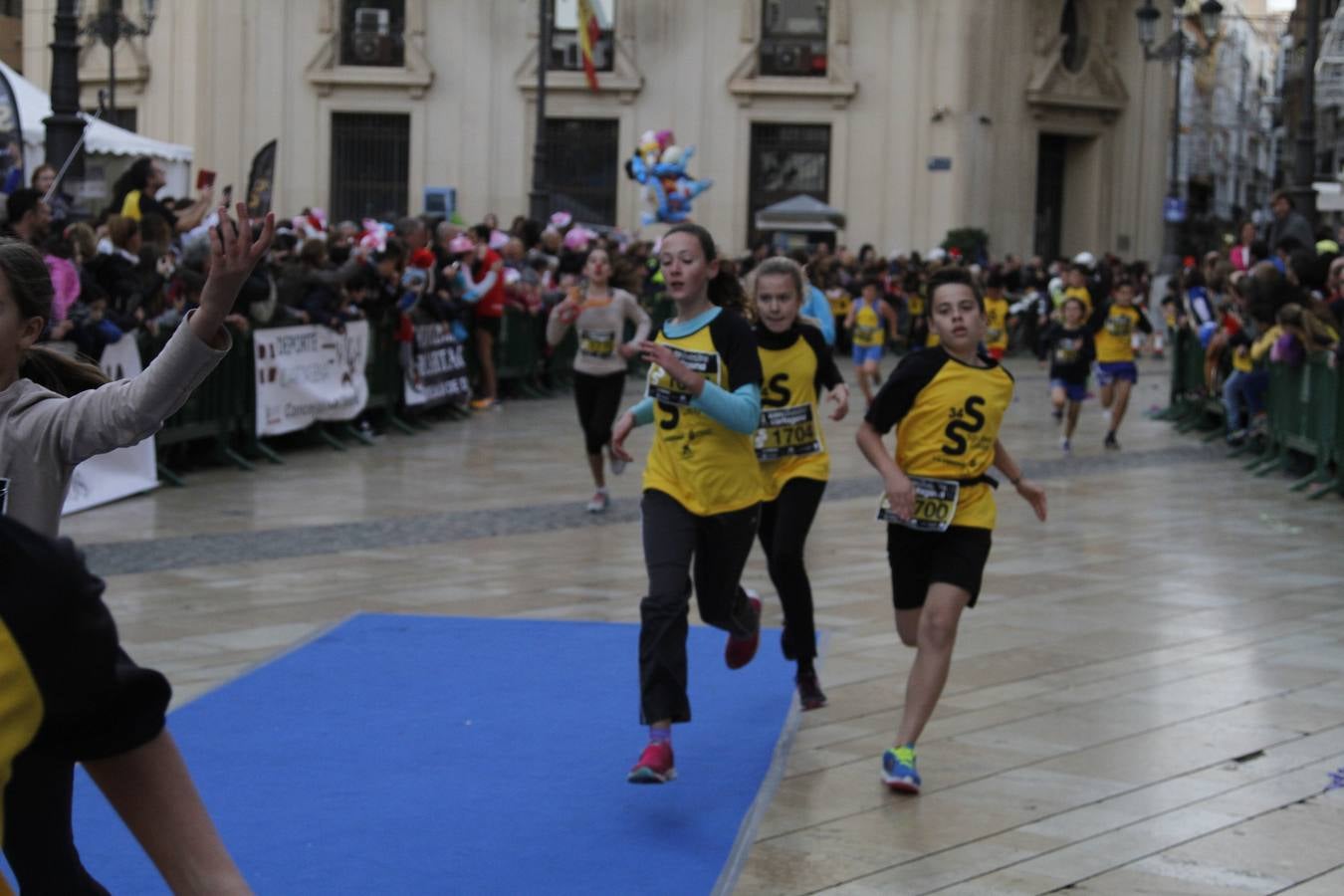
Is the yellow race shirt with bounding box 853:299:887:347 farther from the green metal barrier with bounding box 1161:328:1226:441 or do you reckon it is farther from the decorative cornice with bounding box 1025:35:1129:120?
the decorative cornice with bounding box 1025:35:1129:120

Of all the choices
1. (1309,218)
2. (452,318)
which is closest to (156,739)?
(452,318)

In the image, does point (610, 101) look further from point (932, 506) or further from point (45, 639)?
point (45, 639)

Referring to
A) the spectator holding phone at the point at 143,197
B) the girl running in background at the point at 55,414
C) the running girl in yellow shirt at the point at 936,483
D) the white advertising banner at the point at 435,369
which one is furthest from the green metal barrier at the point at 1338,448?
the girl running in background at the point at 55,414

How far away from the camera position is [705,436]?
6.45m

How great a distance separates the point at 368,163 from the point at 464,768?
3726 cm

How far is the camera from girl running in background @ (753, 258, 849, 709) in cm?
739

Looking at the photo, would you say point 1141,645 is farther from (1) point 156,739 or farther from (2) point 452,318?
(2) point 452,318

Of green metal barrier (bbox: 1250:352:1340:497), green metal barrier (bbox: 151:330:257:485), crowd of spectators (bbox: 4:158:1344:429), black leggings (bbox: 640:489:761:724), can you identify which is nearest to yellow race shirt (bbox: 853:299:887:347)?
crowd of spectators (bbox: 4:158:1344:429)

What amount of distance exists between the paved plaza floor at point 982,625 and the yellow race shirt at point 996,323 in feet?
15.9

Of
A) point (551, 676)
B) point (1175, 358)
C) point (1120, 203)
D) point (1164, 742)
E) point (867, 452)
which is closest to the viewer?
point (867, 452)

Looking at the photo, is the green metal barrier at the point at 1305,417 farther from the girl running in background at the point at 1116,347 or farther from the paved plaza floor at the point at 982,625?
the girl running in background at the point at 1116,347

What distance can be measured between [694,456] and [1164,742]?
2021 millimetres

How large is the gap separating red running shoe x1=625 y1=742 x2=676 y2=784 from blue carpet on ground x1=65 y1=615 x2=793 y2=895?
0.07m

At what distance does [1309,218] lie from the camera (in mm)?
21156
